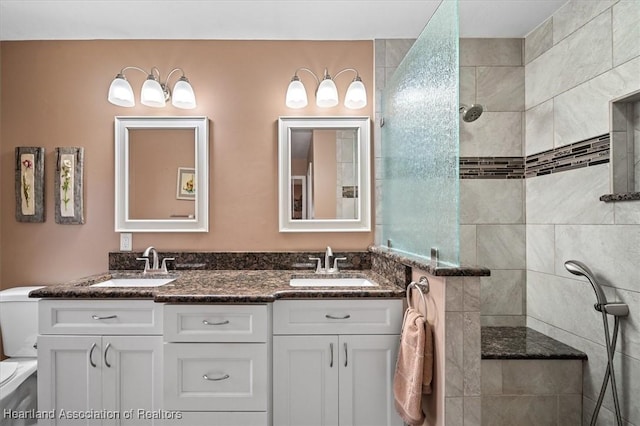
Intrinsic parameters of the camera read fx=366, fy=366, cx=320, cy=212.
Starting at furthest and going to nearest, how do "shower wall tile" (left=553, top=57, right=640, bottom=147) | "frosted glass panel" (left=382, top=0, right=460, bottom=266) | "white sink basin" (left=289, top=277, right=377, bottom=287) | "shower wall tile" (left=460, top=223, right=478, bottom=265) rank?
"shower wall tile" (left=460, top=223, right=478, bottom=265)
"white sink basin" (left=289, top=277, right=377, bottom=287)
"shower wall tile" (left=553, top=57, right=640, bottom=147)
"frosted glass panel" (left=382, top=0, right=460, bottom=266)

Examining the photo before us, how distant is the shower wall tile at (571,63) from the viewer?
5.65 feet

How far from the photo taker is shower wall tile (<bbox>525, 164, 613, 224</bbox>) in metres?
1.72

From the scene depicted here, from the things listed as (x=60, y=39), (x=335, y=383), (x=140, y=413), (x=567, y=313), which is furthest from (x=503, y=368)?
(x=60, y=39)

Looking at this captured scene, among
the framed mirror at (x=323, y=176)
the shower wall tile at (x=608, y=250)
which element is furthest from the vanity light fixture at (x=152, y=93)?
the shower wall tile at (x=608, y=250)

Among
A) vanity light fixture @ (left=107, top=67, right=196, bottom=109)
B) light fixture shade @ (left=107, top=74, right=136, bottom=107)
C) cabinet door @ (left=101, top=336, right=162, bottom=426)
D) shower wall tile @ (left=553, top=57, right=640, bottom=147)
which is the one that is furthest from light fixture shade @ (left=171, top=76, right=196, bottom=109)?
shower wall tile @ (left=553, top=57, right=640, bottom=147)

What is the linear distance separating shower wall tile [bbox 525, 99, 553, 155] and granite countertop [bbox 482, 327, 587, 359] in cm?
108

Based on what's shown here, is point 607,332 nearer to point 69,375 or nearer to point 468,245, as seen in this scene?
point 468,245

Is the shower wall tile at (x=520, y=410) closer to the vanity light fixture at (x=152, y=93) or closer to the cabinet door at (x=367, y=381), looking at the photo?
the cabinet door at (x=367, y=381)

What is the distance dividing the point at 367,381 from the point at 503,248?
1245 millimetres

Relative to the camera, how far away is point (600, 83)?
1729 millimetres

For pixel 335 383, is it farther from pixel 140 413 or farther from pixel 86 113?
pixel 86 113

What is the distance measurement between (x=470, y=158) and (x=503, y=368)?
123 centimetres

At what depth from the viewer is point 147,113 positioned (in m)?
2.34

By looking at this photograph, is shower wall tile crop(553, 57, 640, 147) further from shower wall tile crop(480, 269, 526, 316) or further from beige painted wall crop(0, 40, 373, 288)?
beige painted wall crop(0, 40, 373, 288)
